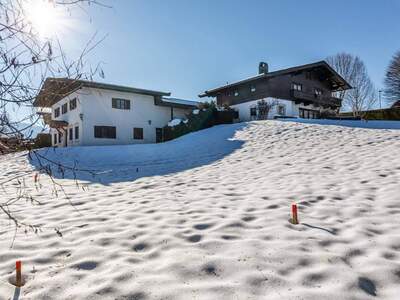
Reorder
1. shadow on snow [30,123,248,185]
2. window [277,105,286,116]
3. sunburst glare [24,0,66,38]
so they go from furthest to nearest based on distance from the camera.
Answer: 1. window [277,105,286,116]
2. shadow on snow [30,123,248,185]
3. sunburst glare [24,0,66,38]

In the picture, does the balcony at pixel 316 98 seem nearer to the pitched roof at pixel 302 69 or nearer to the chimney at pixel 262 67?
the pitched roof at pixel 302 69

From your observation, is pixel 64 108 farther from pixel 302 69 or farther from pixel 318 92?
pixel 318 92

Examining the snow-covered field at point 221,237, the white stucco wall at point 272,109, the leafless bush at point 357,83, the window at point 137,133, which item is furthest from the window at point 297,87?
the snow-covered field at point 221,237

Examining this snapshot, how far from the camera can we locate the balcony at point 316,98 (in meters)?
29.4

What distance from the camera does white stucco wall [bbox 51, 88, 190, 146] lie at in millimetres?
22609

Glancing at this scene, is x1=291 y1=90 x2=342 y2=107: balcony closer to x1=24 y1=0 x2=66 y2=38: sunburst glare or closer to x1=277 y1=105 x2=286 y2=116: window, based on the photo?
x1=277 y1=105 x2=286 y2=116: window

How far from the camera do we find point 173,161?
41.4ft

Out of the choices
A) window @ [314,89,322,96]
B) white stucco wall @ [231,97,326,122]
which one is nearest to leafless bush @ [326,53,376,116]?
window @ [314,89,322,96]

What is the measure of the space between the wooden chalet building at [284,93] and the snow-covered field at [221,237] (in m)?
20.1

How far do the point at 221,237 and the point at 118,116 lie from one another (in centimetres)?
2198

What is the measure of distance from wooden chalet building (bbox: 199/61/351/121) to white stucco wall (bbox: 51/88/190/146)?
21.8 feet

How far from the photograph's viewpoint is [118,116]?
79.9 feet

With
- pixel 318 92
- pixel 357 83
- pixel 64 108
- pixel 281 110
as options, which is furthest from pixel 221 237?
pixel 357 83

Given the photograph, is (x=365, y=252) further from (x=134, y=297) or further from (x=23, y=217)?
(x=23, y=217)
